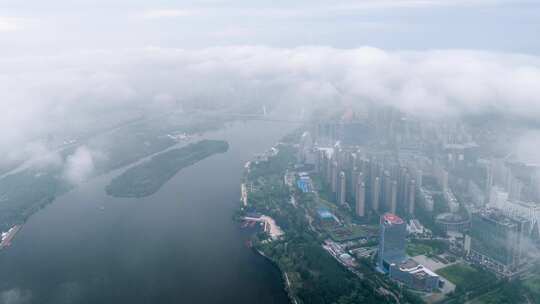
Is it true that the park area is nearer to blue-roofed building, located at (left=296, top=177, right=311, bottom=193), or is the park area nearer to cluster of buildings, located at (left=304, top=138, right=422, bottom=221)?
cluster of buildings, located at (left=304, top=138, right=422, bottom=221)

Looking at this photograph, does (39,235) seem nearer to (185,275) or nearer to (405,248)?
(185,275)

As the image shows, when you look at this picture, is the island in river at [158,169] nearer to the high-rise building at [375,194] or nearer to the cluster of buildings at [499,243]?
the high-rise building at [375,194]

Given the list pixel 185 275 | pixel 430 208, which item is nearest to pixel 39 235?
pixel 185 275

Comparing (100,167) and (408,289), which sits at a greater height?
(100,167)

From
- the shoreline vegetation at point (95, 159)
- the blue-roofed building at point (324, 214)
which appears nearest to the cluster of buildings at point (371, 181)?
the blue-roofed building at point (324, 214)

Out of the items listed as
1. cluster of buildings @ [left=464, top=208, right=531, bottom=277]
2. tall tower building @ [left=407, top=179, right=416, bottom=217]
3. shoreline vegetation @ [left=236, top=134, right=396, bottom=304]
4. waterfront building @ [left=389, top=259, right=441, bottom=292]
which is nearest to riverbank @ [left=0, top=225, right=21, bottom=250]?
shoreline vegetation @ [left=236, top=134, right=396, bottom=304]

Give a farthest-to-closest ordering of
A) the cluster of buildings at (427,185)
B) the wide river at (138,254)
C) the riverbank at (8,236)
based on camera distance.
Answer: the riverbank at (8,236) < the cluster of buildings at (427,185) < the wide river at (138,254)
